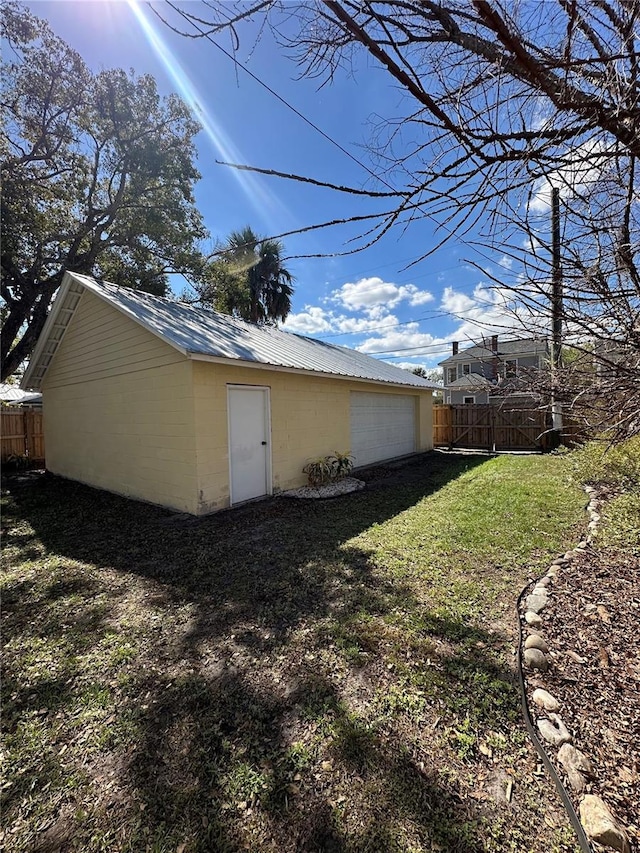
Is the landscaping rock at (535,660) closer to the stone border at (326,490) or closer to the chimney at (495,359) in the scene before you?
the chimney at (495,359)

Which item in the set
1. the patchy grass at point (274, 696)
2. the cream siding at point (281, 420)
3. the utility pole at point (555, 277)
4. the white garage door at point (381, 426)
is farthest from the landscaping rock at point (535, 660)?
the white garage door at point (381, 426)

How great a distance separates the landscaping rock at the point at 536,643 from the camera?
242cm

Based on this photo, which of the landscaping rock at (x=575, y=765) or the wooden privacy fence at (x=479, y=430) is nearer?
the landscaping rock at (x=575, y=765)

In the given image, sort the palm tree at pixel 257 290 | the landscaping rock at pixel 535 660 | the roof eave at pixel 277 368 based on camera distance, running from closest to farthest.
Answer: the landscaping rock at pixel 535 660 → the roof eave at pixel 277 368 → the palm tree at pixel 257 290

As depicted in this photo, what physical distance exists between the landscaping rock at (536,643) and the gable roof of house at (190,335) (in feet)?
16.3

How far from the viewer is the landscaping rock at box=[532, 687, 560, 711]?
1973 mm

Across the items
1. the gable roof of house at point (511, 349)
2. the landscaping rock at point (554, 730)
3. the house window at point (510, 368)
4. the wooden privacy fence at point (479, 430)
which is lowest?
the landscaping rock at point (554, 730)

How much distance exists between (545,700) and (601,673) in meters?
0.47

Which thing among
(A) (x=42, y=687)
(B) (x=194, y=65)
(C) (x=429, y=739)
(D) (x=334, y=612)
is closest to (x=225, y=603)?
(D) (x=334, y=612)

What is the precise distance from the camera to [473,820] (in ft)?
4.84

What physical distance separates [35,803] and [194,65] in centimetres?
424

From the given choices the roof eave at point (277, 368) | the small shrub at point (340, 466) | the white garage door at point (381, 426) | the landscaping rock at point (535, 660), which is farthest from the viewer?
the white garage door at point (381, 426)

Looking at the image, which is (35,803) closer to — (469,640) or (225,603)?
(225,603)

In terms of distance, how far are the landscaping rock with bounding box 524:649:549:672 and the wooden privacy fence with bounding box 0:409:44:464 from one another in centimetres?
1453
